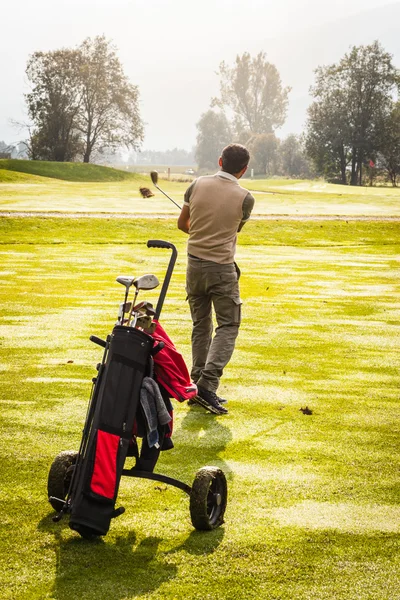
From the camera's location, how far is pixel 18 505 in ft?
17.5

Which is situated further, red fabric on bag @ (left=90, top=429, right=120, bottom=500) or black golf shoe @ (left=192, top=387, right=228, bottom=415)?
black golf shoe @ (left=192, top=387, right=228, bottom=415)

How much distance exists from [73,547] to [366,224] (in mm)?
29464

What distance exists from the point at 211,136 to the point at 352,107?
8422 cm

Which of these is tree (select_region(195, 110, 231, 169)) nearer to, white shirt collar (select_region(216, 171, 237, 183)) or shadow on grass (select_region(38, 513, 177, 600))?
white shirt collar (select_region(216, 171, 237, 183))

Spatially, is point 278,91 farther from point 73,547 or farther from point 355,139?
point 73,547

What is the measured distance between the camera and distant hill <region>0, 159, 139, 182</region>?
6377 cm

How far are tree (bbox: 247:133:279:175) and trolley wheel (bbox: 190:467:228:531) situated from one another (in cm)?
12389

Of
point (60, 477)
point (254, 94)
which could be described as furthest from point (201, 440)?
point (254, 94)

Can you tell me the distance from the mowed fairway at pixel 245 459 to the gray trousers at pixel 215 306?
45 centimetres

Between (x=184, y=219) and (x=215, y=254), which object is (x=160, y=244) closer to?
(x=215, y=254)

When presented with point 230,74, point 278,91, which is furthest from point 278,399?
point 278,91

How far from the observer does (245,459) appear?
6.41 m

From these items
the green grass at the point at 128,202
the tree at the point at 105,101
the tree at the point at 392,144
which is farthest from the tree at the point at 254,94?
the green grass at the point at 128,202

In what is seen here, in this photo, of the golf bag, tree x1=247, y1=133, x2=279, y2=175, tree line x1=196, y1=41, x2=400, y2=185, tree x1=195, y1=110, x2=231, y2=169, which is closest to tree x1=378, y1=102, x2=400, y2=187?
tree line x1=196, y1=41, x2=400, y2=185
